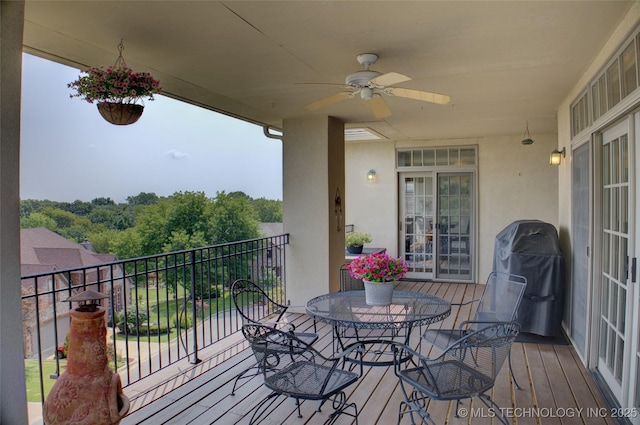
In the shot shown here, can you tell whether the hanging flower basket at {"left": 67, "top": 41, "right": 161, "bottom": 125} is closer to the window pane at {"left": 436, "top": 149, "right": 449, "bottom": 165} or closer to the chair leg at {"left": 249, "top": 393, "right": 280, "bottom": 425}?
the chair leg at {"left": 249, "top": 393, "right": 280, "bottom": 425}

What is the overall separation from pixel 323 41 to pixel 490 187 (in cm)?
570

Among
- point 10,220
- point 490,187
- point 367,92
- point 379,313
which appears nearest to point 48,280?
point 10,220

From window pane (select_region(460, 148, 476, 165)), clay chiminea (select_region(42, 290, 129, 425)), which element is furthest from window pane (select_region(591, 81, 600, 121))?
window pane (select_region(460, 148, 476, 165))

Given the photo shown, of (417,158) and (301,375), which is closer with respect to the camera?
(301,375)

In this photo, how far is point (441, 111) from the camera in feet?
17.5

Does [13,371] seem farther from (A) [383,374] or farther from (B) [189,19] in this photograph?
(A) [383,374]

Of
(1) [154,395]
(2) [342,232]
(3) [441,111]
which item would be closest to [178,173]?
(2) [342,232]

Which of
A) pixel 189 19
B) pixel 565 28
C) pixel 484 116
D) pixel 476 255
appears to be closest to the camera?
pixel 189 19

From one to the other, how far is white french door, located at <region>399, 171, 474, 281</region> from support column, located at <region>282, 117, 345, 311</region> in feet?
9.40

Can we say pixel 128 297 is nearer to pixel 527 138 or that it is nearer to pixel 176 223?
pixel 527 138

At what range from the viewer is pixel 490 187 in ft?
25.1

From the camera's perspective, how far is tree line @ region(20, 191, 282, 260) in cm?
716

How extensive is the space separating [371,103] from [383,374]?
7.43 feet

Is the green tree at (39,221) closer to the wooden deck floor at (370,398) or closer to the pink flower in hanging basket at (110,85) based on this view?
the wooden deck floor at (370,398)
